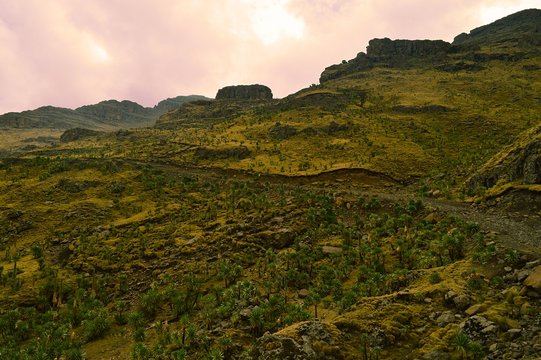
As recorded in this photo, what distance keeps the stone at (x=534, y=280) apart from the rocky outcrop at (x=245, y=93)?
443 ft

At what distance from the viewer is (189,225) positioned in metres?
37.7

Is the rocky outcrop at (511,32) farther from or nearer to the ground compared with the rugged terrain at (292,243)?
farther from the ground

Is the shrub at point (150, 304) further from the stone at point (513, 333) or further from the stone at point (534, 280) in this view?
the stone at point (534, 280)

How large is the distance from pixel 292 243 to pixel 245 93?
398 ft

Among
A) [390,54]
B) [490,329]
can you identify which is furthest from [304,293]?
[390,54]

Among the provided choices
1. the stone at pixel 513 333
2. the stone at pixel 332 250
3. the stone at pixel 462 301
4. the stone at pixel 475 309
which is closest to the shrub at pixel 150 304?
the stone at pixel 332 250

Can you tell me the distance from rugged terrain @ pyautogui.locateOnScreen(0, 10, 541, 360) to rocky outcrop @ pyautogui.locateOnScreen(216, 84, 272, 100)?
239ft

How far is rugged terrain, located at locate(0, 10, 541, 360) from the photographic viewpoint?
14227 mm

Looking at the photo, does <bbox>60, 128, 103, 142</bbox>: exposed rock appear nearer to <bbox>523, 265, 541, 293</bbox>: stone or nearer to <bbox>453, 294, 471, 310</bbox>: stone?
<bbox>453, 294, 471, 310</bbox>: stone

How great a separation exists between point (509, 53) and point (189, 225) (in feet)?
365

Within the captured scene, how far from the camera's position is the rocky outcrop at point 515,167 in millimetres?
28391

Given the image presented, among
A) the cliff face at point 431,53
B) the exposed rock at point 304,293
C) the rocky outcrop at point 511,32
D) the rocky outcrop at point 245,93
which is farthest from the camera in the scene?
the rocky outcrop at point 245,93

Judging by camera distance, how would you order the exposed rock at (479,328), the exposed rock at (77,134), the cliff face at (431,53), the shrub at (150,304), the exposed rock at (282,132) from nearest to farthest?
1. the exposed rock at (479,328)
2. the shrub at (150,304)
3. the exposed rock at (282,132)
4. the cliff face at (431,53)
5. the exposed rock at (77,134)

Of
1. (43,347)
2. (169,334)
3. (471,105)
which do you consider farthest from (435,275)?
(471,105)
